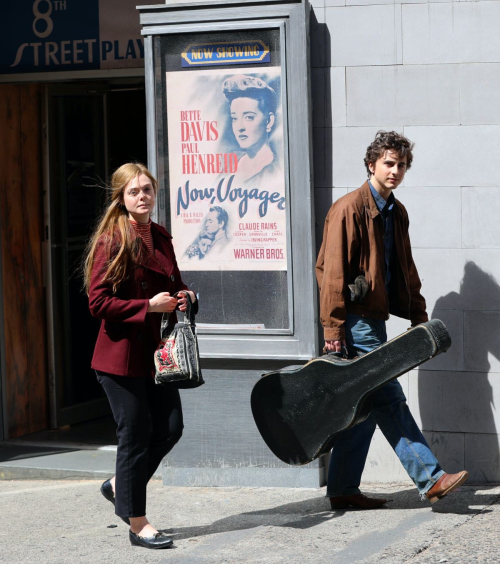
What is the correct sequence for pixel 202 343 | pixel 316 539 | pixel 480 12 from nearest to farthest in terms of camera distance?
1. pixel 316 539
2. pixel 480 12
3. pixel 202 343

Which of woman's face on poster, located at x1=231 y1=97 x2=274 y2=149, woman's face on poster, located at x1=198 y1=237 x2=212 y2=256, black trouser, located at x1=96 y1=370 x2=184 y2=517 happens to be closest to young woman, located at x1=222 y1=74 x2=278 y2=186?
woman's face on poster, located at x1=231 y1=97 x2=274 y2=149

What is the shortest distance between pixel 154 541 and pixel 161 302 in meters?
1.13

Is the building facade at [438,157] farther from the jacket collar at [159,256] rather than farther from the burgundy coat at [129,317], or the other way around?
the burgundy coat at [129,317]

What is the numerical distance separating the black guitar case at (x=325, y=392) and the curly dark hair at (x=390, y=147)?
2.84 ft

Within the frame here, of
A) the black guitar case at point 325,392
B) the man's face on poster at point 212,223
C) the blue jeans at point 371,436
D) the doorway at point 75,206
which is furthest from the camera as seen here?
the doorway at point 75,206

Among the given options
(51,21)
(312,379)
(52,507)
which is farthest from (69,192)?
(312,379)


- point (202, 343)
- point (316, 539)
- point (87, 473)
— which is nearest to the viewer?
point (316, 539)

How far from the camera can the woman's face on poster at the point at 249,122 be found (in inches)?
215

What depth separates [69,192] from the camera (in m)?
7.30

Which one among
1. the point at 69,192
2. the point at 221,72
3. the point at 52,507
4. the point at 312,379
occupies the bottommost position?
the point at 52,507

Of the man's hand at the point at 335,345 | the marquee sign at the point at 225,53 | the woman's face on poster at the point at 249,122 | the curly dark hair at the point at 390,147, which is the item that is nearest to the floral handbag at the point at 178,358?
the man's hand at the point at 335,345

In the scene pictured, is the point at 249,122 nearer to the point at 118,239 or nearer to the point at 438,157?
the point at 438,157

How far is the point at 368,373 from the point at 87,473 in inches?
87.6

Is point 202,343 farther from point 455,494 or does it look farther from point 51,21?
point 51,21
